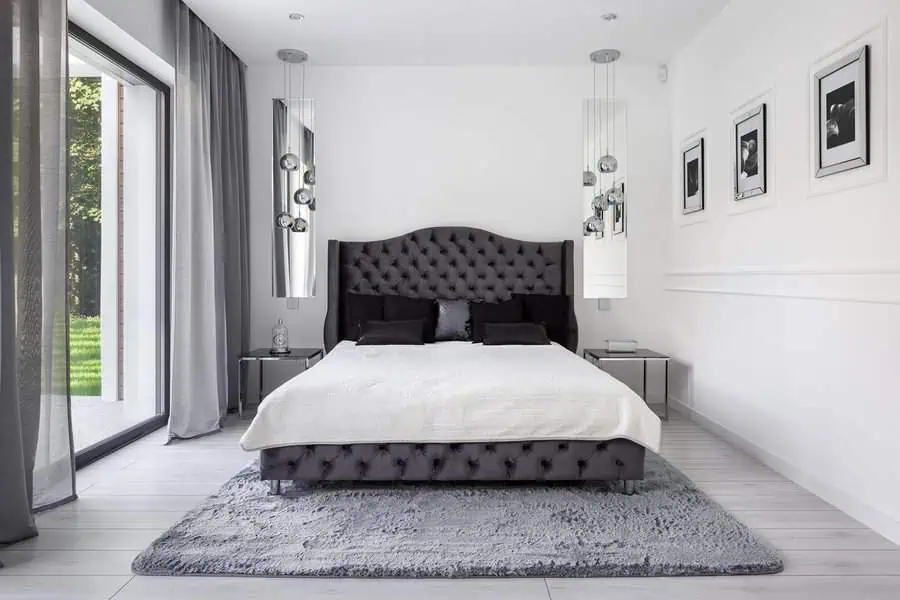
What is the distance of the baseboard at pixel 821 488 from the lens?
2.57 meters

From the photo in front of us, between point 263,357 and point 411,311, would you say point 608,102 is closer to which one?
point 411,311

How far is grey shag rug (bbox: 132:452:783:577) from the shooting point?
226cm

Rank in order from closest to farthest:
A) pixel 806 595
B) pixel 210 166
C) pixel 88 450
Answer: pixel 806 595 → pixel 88 450 → pixel 210 166

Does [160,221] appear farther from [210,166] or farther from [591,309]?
[591,309]

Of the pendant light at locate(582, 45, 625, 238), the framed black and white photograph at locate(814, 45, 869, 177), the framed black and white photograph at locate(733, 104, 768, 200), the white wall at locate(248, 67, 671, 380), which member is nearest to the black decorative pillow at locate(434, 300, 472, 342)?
the white wall at locate(248, 67, 671, 380)

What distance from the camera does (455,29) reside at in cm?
436

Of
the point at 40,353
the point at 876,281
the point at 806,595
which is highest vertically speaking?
the point at 876,281

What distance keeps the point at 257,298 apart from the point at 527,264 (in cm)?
216

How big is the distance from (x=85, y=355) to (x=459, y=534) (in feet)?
8.68

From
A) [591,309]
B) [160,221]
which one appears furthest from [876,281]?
[160,221]

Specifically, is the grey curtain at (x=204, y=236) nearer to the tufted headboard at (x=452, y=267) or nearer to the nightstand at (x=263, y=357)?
the nightstand at (x=263, y=357)

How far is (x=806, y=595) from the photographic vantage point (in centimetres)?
208

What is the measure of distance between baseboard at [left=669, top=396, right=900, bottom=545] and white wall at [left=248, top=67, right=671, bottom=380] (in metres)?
1.32

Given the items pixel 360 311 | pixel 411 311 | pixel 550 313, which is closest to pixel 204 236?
pixel 360 311
